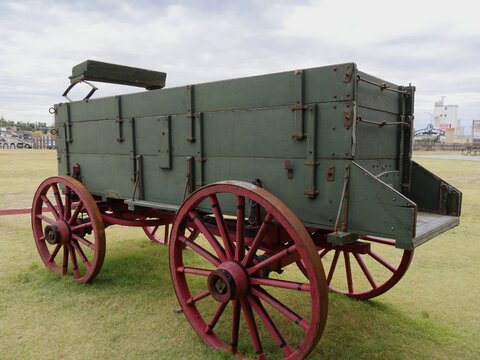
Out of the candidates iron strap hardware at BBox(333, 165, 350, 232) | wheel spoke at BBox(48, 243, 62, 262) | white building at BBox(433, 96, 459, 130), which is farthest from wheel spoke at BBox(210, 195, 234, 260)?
white building at BBox(433, 96, 459, 130)

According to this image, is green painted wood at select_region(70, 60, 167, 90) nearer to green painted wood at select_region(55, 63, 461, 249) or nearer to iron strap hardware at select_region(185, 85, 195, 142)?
green painted wood at select_region(55, 63, 461, 249)

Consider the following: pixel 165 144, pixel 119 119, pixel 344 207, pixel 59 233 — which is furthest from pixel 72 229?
pixel 344 207

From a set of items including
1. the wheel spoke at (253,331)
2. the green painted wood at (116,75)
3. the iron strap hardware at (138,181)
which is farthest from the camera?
the green painted wood at (116,75)

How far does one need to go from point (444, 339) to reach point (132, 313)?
261 centimetres

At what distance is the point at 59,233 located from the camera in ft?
14.4

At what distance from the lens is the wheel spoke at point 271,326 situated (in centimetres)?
266

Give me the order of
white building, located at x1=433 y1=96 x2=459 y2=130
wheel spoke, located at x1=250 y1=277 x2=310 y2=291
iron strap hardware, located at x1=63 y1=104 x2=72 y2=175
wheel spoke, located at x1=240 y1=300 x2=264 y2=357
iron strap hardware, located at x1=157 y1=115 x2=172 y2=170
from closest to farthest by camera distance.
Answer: wheel spoke, located at x1=250 y1=277 x2=310 y2=291
wheel spoke, located at x1=240 y1=300 x2=264 y2=357
iron strap hardware, located at x1=157 y1=115 x2=172 y2=170
iron strap hardware, located at x1=63 y1=104 x2=72 y2=175
white building, located at x1=433 y1=96 x2=459 y2=130

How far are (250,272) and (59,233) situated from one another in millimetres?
2529

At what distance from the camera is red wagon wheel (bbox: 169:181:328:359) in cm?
247

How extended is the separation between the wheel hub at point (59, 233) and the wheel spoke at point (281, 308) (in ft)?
8.11

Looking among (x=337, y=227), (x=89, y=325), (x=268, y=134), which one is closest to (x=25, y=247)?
(x=89, y=325)

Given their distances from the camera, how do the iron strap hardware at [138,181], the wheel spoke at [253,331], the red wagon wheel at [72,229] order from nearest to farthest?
the wheel spoke at [253,331] → the iron strap hardware at [138,181] → the red wagon wheel at [72,229]

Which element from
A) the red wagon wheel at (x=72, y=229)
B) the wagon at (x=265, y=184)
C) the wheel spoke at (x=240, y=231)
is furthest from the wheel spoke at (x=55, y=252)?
the wheel spoke at (x=240, y=231)

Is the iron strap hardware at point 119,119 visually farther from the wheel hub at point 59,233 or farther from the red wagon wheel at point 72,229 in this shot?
the wheel hub at point 59,233
